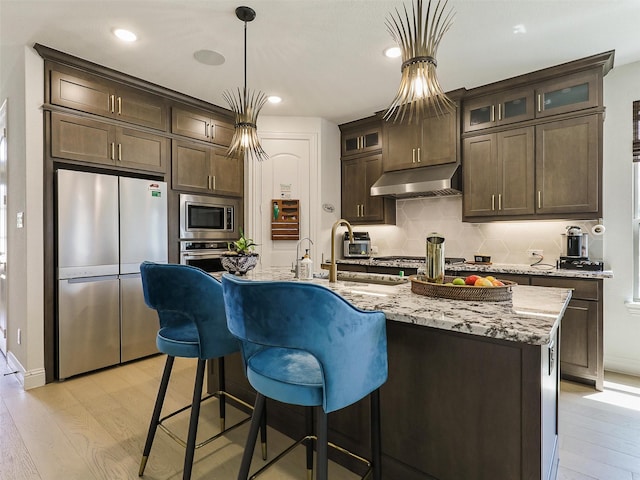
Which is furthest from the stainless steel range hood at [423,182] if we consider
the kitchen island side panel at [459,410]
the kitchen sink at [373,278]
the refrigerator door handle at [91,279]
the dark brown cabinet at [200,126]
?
the refrigerator door handle at [91,279]

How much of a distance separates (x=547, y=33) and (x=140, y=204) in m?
3.61

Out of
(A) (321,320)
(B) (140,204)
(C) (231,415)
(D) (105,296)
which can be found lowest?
(C) (231,415)

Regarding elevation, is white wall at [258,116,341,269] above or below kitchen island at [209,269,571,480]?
above

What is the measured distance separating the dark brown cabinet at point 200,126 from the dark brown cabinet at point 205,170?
0.10 m

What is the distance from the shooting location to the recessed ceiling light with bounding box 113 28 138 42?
8.29 ft

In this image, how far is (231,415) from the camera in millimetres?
2258

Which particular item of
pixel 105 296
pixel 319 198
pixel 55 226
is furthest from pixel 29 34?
pixel 319 198

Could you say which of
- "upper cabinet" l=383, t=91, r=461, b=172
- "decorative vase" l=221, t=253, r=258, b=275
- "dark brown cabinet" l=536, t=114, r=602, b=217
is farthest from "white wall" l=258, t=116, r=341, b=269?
"dark brown cabinet" l=536, t=114, r=602, b=217

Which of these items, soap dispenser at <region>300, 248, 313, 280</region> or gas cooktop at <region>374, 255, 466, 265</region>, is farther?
gas cooktop at <region>374, 255, 466, 265</region>

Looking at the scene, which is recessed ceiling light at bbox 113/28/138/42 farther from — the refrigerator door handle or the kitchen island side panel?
the kitchen island side panel

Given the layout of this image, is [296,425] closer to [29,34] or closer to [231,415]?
[231,415]

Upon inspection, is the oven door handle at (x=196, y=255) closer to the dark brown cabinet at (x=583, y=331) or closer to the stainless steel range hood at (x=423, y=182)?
the stainless steel range hood at (x=423, y=182)

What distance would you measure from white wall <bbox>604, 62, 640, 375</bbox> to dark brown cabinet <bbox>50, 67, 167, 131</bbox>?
4186mm

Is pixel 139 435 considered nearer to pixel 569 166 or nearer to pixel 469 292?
pixel 469 292
